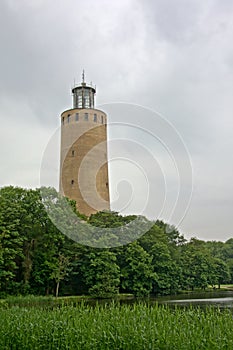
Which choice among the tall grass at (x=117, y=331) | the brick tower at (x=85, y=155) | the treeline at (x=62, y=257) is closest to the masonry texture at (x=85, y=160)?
the brick tower at (x=85, y=155)

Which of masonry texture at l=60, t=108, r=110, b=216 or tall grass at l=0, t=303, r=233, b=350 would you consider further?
masonry texture at l=60, t=108, r=110, b=216

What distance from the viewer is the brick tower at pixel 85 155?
34594 mm

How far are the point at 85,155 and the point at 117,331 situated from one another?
2699 centimetres

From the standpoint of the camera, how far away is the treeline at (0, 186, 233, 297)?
2694cm

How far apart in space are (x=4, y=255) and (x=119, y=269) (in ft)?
28.7

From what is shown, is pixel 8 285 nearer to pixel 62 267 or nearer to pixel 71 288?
pixel 62 267

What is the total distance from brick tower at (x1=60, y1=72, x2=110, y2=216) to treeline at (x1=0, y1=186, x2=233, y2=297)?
2032 mm

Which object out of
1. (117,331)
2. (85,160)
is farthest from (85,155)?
(117,331)

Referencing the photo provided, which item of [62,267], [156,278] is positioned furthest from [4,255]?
[156,278]

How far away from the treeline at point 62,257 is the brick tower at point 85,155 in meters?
2.03

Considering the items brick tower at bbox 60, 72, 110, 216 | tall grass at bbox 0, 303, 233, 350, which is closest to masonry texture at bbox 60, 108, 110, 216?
brick tower at bbox 60, 72, 110, 216

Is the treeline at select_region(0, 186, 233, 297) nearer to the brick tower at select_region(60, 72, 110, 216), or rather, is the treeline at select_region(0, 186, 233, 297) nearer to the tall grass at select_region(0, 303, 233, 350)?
the brick tower at select_region(60, 72, 110, 216)

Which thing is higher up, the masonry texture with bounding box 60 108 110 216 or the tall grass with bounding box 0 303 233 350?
the masonry texture with bounding box 60 108 110 216

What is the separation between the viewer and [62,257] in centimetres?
2889
